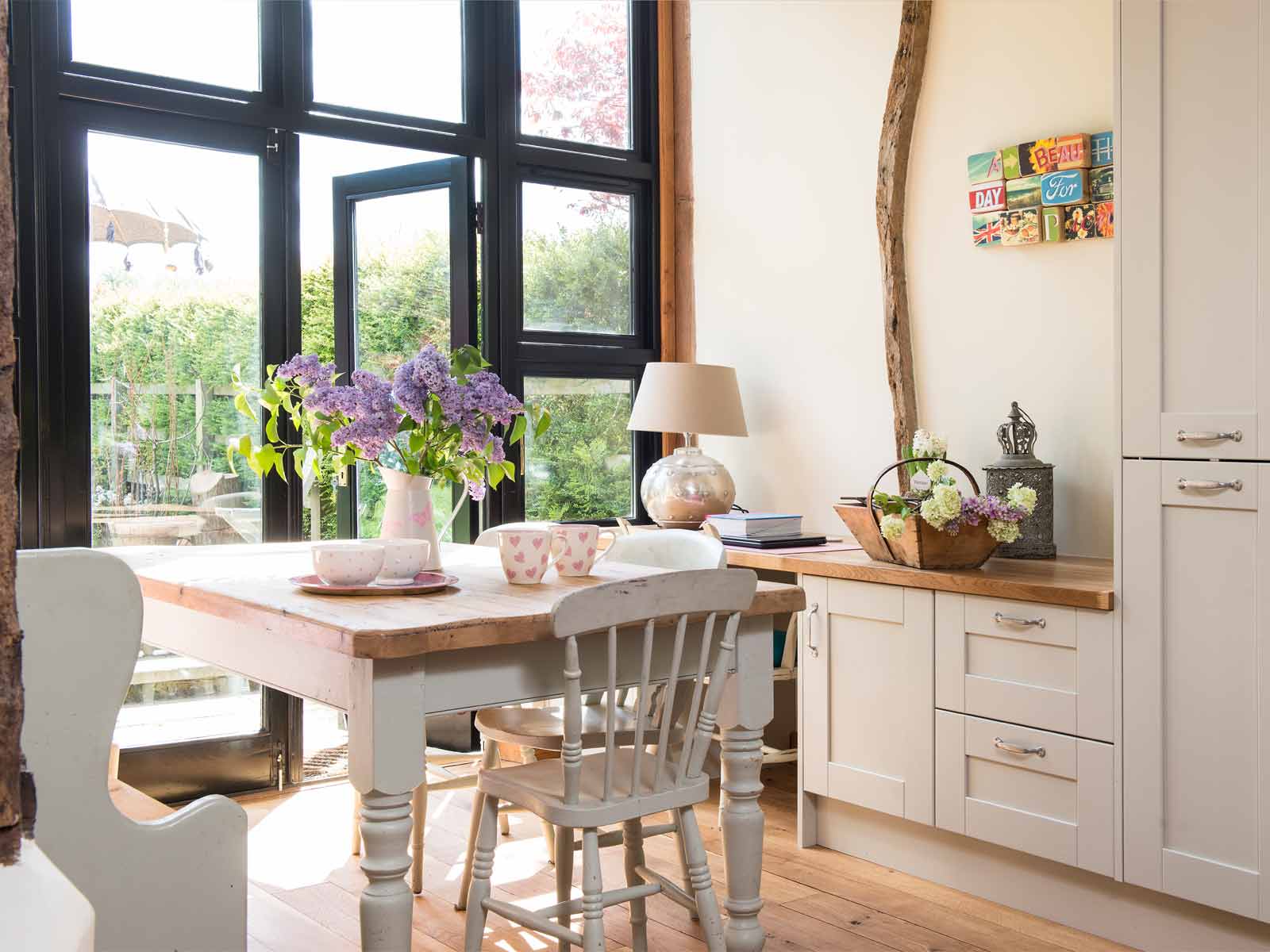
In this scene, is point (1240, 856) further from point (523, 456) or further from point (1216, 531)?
point (523, 456)

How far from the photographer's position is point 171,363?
360 centimetres

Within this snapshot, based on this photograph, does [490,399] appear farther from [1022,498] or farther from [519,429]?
[1022,498]

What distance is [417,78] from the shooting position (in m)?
4.08

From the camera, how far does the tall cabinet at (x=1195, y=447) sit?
89.6 inches

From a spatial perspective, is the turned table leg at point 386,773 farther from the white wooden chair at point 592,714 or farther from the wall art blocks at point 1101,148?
the wall art blocks at point 1101,148

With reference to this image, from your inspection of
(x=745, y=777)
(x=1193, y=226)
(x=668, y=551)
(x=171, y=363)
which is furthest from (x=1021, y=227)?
(x=171, y=363)

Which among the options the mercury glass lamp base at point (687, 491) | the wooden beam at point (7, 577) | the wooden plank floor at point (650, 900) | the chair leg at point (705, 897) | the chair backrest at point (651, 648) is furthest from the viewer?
the mercury glass lamp base at point (687, 491)

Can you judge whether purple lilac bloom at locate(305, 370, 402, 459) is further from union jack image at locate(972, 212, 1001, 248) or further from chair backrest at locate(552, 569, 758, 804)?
union jack image at locate(972, 212, 1001, 248)

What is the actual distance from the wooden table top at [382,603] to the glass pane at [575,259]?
1705 mm

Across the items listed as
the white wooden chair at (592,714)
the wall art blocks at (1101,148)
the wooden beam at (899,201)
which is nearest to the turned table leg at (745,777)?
the white wooden chair at (592,714)

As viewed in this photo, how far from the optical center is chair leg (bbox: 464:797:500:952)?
204 cm

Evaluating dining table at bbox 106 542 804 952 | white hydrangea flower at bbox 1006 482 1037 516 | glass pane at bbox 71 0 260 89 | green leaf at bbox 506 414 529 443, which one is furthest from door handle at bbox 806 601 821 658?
glass pane at bbox 71 0 260 89

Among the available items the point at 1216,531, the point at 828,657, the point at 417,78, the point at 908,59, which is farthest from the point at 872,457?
the point at 417,78

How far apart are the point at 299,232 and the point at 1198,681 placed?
9.25ft
